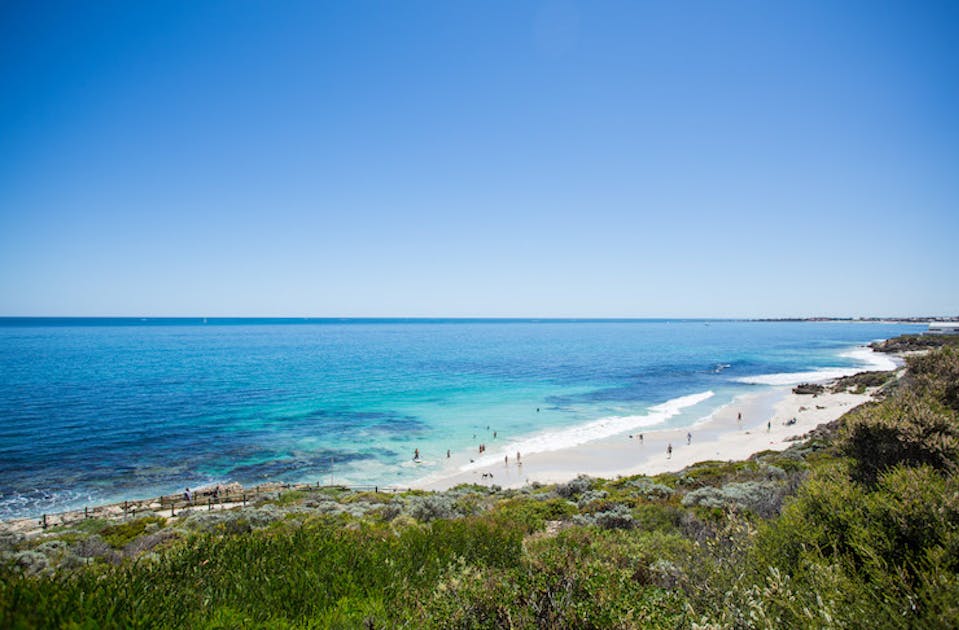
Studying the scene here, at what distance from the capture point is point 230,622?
4863mm

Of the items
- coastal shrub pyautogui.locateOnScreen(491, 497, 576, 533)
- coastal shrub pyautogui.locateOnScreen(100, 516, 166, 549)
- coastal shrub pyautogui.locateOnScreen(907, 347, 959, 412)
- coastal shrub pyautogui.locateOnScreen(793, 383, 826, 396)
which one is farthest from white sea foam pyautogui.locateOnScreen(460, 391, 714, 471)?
coastal shrub pyautogui.locateOnScreen(907, 347, 959, 412)

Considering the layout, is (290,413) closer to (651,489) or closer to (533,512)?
(533,512)

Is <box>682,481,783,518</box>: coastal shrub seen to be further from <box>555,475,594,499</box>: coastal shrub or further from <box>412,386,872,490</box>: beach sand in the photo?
<box>412,386,872,490</box>: beach sand

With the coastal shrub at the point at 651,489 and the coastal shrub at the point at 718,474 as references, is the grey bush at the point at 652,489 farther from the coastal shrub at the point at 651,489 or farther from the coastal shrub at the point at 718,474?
the coastal shrub at the point at 718,474

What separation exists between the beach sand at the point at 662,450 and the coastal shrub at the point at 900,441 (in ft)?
58.8

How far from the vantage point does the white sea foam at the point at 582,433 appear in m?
33.1

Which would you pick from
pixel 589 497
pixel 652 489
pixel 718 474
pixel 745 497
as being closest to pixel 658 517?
pixel 745 497

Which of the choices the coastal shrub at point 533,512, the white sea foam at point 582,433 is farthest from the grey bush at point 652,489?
the white sea foam at point 582,433

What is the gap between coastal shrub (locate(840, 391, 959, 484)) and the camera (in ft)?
32.1

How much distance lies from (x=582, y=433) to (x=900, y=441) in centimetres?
2886

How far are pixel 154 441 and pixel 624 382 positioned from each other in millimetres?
54580

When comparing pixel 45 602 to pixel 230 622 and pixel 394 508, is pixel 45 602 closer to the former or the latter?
pixel 230 622

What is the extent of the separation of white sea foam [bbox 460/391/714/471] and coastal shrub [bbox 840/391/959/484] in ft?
76.1

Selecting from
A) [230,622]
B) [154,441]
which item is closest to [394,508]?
[230,622]
